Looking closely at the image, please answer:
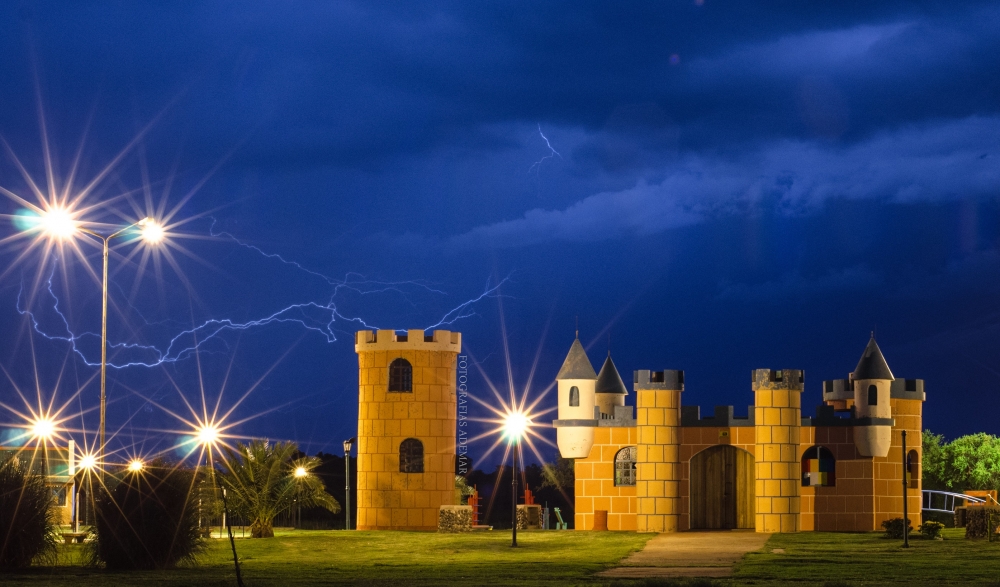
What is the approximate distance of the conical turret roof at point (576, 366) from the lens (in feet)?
133

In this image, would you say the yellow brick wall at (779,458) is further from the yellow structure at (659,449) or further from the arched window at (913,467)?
the arched window at (913,467)

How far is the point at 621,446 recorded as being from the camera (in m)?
39.8

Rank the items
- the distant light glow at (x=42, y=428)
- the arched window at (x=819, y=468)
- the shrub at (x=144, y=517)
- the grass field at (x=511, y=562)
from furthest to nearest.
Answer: the distant light glow at (x=42, y=428)
the arched window at (x=819, y=468)
the shrub at (x=144, y=517)
the grass field at (x=511, y=562)

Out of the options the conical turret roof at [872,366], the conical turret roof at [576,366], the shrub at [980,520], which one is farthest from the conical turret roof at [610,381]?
the shrub at [980,520]

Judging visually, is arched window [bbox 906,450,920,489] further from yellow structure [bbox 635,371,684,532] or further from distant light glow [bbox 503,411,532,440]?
distant light glow [bbox 503,411,532,440]

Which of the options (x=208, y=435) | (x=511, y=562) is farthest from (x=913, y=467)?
(x=208, y=435)

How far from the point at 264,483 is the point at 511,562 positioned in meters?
12.6

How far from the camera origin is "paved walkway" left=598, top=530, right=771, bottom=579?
79.0ft

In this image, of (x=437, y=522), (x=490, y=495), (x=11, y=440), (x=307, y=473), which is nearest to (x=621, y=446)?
(x=437, y=522)

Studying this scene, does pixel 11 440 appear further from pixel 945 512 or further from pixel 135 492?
pixel 945 512

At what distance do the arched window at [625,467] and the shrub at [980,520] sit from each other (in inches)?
425

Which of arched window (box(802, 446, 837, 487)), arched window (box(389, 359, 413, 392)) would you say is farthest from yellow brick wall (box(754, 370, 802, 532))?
arched window (box(389, 359, 413, 392))

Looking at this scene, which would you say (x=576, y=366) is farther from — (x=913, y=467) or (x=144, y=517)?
(x=144, y=517)

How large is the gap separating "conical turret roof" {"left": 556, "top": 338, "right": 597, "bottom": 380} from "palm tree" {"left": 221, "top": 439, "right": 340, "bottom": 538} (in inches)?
340
